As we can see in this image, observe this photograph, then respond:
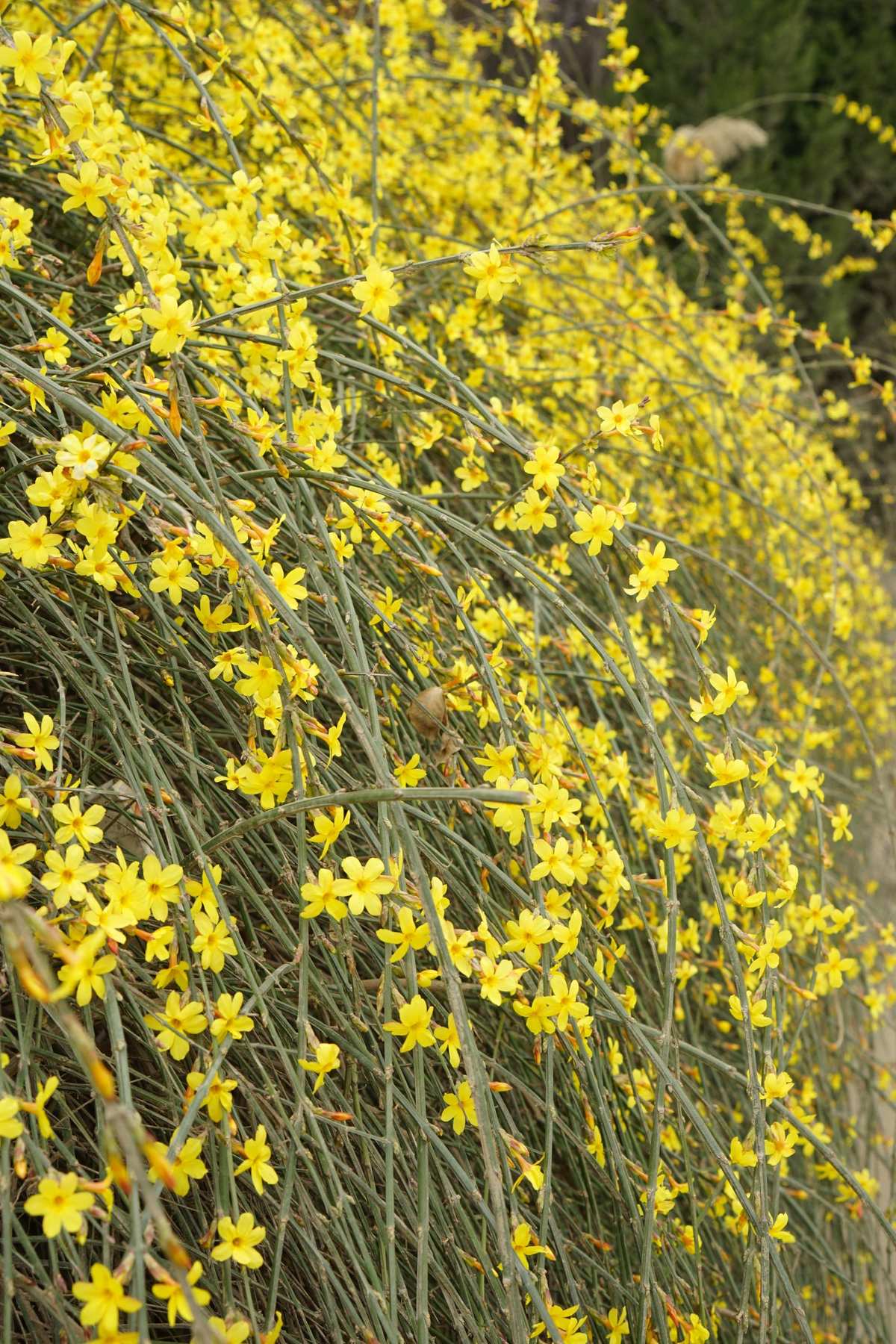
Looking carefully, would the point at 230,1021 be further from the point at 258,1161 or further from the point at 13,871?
the point at 13,871

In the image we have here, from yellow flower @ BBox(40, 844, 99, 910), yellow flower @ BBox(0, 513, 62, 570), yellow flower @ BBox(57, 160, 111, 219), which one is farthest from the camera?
yellow flower @ BBox(57, 160, 111, 219)

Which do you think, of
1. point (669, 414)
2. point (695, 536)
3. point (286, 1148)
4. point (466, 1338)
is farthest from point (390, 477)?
point (669, 414)

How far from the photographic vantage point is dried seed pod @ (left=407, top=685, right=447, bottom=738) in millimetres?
1093

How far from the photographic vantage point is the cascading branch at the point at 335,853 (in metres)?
0.81

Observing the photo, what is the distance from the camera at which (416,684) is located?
119 centimetres

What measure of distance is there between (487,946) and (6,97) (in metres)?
1.23

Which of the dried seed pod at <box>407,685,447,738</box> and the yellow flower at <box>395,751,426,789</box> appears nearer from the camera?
the yellow flower at <box>395,751,426,789</box>

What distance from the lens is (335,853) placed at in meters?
1.05

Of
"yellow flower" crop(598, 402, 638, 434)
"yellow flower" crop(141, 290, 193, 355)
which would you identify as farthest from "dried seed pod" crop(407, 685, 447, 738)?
"yellow flower" crop(141, 290, 193, 355)

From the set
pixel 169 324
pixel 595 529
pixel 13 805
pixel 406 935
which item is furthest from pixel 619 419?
pixel 13 805

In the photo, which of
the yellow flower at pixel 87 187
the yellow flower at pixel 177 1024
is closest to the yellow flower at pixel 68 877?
the yellow flower at pixel 177 1024

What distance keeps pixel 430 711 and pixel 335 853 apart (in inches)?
6.2

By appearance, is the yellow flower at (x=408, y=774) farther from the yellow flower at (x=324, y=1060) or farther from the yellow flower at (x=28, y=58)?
the yellow flower at (x=28, y=58)

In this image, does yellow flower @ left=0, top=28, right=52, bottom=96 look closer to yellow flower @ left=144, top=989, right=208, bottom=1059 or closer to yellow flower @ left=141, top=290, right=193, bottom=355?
yellow flower @ left=141, top=290, right=193, bottom=355
